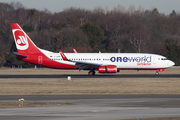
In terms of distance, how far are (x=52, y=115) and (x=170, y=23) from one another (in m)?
118

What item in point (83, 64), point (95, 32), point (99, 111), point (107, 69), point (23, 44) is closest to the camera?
point (99, 111)

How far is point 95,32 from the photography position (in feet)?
351

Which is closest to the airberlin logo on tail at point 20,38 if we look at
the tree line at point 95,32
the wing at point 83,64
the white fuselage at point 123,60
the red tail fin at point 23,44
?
the red tail fin at point 23,44

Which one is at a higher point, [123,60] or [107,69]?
[123,60]

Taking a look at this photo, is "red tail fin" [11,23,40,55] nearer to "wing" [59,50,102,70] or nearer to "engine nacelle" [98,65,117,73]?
"wing" [59,50,102,70]

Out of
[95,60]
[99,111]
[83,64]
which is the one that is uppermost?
[95,60]

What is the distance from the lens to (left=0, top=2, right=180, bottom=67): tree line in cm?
9438

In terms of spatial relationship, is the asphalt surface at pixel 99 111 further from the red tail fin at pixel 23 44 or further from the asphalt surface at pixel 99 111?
the red tail fin at pixel 23 44

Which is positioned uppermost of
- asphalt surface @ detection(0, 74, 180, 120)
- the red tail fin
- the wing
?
the red tail fin

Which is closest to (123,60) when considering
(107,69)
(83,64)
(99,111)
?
(107,69)

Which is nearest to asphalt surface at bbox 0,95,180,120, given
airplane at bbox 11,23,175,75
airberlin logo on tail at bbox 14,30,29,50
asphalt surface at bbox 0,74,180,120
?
asphalt surface at bbox 0,74,180,120

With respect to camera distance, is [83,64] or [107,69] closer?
[107,69]

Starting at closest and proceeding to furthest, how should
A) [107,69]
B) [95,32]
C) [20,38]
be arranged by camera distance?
[107,69] → [20,38] → [95,32]

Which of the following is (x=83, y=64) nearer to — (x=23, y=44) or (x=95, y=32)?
(x=23, y=44)
